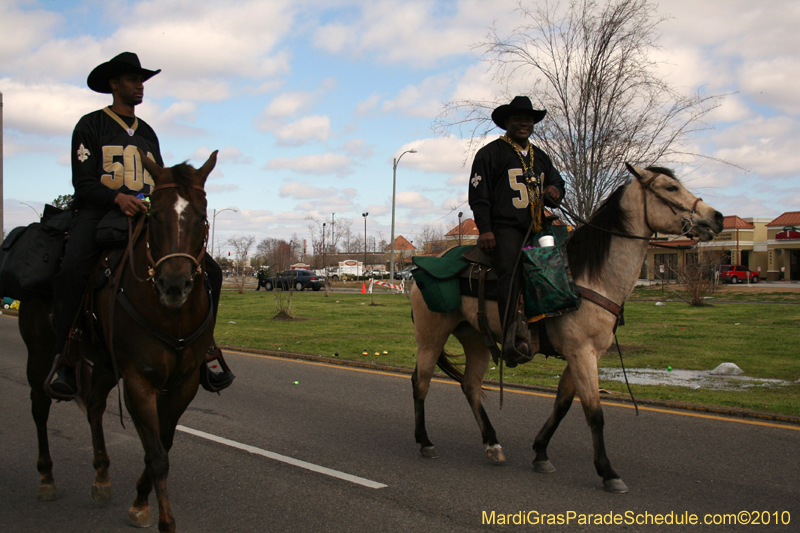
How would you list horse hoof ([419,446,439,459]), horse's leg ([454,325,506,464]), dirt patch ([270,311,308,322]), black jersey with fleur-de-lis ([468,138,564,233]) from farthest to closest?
dirt patch ([270,311,308,322])
horse's leg ([454,325,506,464])
horse hoof ([419,446,439,459])
black jersey with fleur-de-lis ([468,138,564,233])

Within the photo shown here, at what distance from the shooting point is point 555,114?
1166 centimetres

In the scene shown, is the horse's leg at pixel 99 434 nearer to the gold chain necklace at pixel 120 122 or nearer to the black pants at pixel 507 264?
the gold chain necklace at pixel 120 122

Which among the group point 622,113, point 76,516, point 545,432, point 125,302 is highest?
point 622,113

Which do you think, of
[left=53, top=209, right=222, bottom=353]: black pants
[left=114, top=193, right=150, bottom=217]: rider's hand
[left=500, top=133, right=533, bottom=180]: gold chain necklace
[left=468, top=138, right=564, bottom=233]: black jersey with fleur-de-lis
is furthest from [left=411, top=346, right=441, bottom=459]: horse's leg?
[left=114, top=193, right=150, bottom=217]: rider's hand

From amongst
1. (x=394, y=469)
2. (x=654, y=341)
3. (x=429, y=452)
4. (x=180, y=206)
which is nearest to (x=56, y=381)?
(x=180, y=206)

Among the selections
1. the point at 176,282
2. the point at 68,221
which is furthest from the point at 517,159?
the point at 68,221

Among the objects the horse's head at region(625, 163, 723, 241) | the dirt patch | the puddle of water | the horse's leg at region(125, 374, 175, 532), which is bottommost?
the puddle of water

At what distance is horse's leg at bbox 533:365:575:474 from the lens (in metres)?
5.17

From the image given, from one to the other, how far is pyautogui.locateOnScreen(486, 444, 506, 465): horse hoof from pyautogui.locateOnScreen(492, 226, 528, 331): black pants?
112cm

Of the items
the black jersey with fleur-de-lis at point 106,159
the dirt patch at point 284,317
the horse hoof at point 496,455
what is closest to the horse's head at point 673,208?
the horse hoof at point 496,455

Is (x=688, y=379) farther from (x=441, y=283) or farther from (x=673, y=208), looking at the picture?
(x=441, y=283)

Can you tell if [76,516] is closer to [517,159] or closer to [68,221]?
[68,221]

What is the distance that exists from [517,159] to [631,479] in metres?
2.92

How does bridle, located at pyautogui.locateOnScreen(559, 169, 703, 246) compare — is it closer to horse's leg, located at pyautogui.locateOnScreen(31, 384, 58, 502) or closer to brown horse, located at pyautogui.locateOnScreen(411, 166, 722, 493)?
brown horse, located at pyautogui.locateOnScreen(411, 166, 722, 493)
